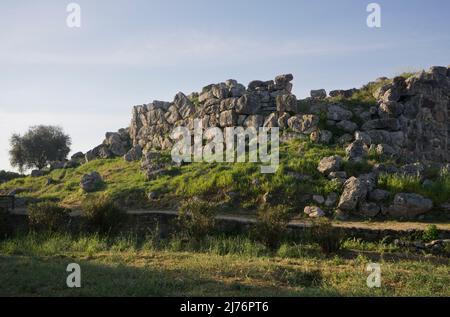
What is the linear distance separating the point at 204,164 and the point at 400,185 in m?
7.16

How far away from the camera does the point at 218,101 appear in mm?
20641

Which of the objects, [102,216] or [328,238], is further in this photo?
[102,216]

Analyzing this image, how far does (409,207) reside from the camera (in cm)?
1339

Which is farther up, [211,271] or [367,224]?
[211,271]

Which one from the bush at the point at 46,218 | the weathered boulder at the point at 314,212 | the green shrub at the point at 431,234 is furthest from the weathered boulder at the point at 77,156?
the green shrub at the point at 431,234

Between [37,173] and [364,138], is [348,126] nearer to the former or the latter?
[364,138]

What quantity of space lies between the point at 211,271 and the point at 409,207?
7.58 metres

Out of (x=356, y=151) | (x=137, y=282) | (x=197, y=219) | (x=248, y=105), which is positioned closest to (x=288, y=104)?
(x=248, y=105)

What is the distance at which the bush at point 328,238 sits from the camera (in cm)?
1029

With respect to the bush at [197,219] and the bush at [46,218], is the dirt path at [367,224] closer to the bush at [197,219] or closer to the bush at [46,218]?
the bush at [46,218]

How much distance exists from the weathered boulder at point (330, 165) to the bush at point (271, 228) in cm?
449
